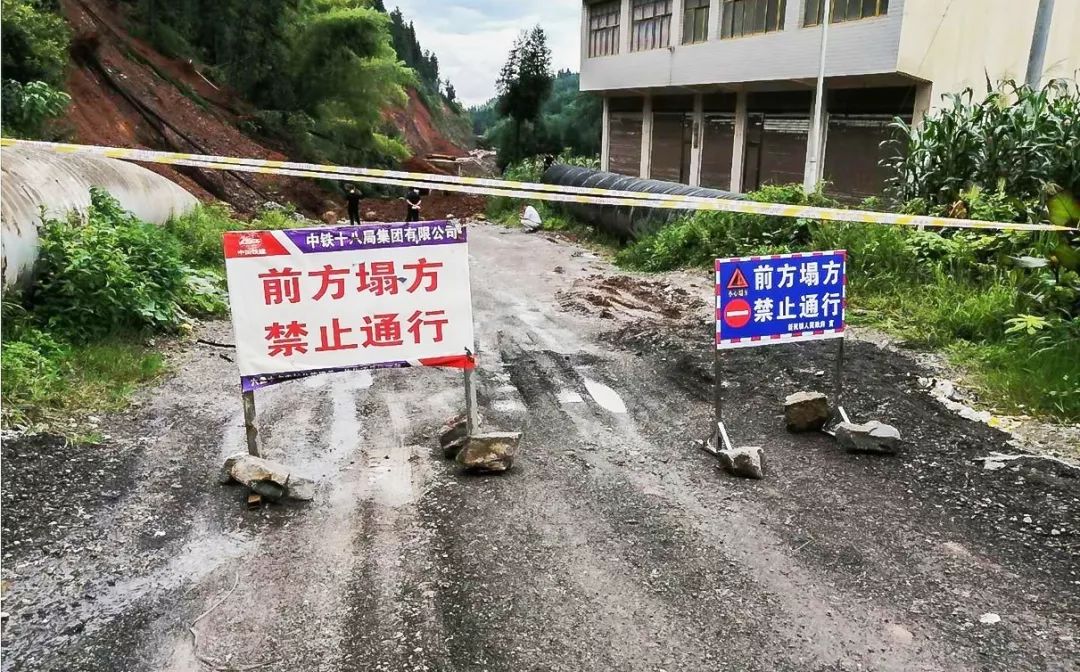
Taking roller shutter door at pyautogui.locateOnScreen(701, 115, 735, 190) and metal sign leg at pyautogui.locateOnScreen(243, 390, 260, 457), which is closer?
metal sign leg at pyautogui.locateOnScreen(243, 390, 260, 457)

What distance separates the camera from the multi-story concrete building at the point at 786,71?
63.3 ft

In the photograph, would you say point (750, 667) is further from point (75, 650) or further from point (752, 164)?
point (752, 164)

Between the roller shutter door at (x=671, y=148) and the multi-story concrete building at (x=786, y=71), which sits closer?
the multi-story concrete building at (x=786, y=71)

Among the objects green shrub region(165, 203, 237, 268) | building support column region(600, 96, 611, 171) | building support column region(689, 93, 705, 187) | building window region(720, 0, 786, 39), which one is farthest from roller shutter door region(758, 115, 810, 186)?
green shrub region(165, 203, 237, 268)

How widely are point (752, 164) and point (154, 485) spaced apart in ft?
79.9

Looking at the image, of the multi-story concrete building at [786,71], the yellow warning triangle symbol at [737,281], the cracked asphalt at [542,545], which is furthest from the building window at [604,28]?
the yellow warning triangle symbol at [737,281]

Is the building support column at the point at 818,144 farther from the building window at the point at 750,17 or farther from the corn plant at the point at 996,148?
the corn plant at the point at 996,148

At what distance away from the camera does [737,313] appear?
5.57 m

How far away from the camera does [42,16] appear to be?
1533 centimetres

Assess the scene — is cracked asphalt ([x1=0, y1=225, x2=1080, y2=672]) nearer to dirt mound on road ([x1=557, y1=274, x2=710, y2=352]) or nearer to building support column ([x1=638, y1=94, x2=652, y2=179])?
dirt mound on road ([x1=557, y1=274, x2=710, y2=352])

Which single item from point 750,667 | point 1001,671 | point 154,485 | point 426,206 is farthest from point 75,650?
point 426,206

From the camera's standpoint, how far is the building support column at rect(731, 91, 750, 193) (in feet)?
85.6

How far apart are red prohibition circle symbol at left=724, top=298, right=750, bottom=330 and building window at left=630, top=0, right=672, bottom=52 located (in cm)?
2465

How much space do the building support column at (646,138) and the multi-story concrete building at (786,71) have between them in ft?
0.15
